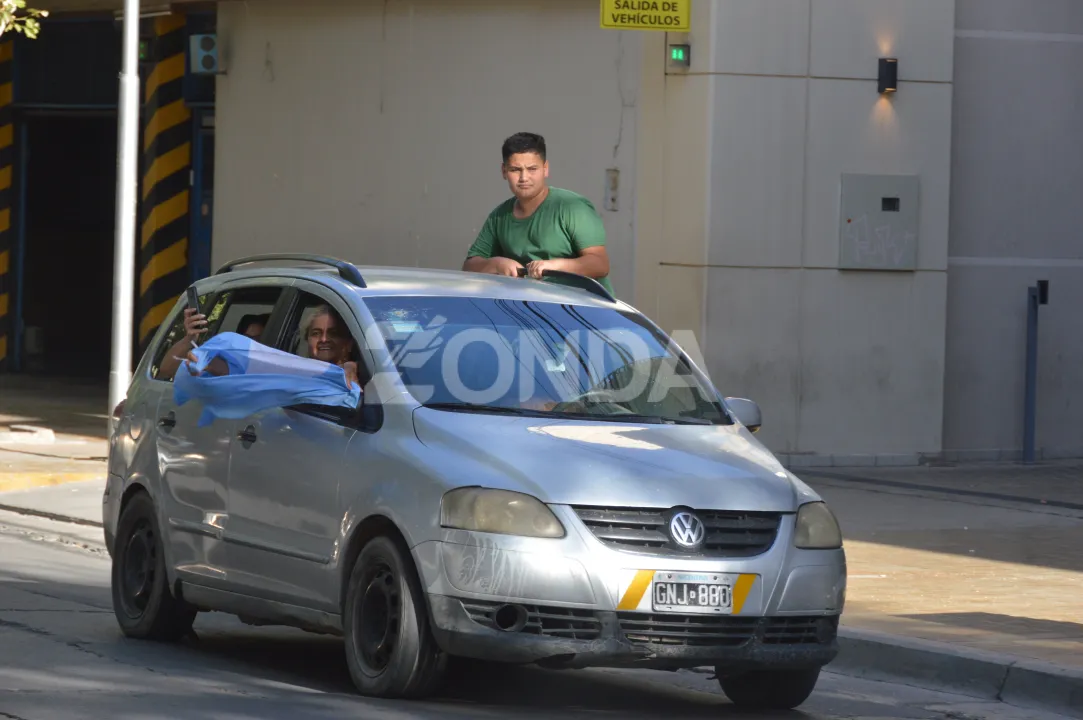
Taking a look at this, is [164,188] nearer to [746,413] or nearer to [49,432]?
[49,432]

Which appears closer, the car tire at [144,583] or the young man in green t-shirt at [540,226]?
the car tire at [144,583]

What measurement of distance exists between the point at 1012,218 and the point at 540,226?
876 cm

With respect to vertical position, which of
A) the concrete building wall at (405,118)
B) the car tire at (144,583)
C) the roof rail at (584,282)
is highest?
the concrete building wall at (405,118)

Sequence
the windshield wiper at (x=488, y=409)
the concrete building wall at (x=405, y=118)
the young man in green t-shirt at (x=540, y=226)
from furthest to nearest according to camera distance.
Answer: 1. the concrete building wall at (x=405, y=118)
2. the young man in green t-shirt at (x=540, y=226)
3. the windshield wiper at (x=488, y=409)

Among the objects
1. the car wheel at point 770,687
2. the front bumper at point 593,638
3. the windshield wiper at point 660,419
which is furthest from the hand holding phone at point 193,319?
the car wheel at point 770,687

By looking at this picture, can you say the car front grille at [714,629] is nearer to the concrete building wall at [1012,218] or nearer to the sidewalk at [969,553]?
the sidewalk at [969,553]

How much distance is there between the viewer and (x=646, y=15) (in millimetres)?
15891

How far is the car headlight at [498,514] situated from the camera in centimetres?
659

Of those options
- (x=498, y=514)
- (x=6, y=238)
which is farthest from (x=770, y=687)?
(x=6, y=238)

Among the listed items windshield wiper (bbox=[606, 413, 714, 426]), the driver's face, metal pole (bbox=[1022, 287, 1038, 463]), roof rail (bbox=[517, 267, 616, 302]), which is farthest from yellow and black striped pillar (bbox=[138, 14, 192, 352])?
windshield wiper (bbox=[606, 413, 714, 426])

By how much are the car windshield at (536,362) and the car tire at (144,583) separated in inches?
63.8

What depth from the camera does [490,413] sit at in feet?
23.5

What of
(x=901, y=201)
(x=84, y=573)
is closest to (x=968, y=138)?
(x=901, y=201)

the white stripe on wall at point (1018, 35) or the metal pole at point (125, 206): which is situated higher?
the white stripe on wall at point (1018, 35)
